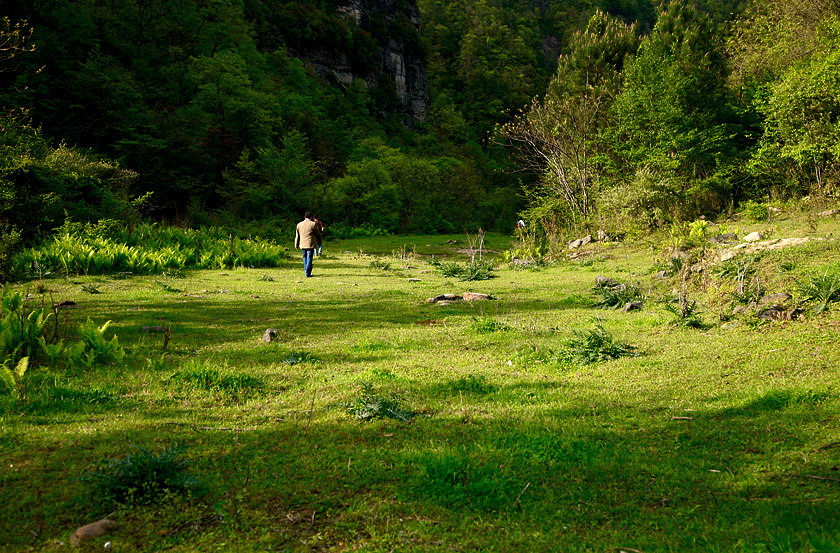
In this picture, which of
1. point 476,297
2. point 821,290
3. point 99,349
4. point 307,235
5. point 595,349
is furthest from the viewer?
point 307,235

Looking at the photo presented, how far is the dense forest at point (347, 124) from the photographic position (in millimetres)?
19297

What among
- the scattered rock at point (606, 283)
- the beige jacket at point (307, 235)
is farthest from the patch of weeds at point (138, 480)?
the beige jacket at point (307, 235)

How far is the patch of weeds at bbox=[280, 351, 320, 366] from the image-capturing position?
6.24 metres

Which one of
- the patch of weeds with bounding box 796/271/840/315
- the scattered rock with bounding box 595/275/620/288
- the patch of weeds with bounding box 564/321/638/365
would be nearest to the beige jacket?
the scattered rock with bounding box 595/275/620/288

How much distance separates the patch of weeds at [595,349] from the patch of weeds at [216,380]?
3.99 m

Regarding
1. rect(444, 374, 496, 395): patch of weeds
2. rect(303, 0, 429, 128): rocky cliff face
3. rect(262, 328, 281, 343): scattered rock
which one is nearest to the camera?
rect(444, 374, 496, 395): patch of weeds

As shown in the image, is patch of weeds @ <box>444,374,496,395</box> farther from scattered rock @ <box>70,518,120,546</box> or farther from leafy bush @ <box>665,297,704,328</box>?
leafy bush @ <box>665,297,704,328</box>

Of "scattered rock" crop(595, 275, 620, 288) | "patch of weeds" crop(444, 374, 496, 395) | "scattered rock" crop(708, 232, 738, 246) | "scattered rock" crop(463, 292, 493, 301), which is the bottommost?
"patch of weeds" crop(444, 374, 496, 395)

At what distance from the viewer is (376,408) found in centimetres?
454

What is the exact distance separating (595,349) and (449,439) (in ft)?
11.0

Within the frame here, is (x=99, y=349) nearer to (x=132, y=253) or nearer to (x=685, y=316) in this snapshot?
(x=685, y=316)

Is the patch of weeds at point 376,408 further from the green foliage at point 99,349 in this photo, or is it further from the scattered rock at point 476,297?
the scattered rock at point 476,297

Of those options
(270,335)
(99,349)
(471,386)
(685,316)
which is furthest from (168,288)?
(685,316)

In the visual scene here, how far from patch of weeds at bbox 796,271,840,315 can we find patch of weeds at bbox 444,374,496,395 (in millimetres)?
4769
